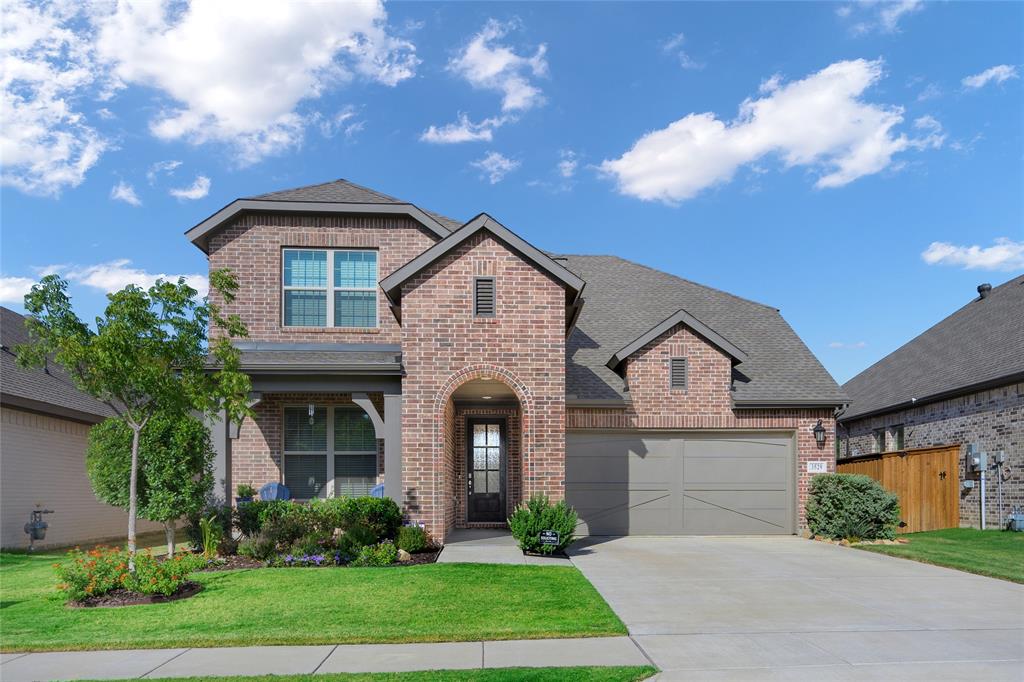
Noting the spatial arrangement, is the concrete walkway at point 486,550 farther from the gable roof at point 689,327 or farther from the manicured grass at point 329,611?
the gable roof at point 689,327

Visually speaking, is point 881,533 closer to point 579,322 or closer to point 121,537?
point 579,322

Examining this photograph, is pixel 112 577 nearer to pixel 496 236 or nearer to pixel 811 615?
pixel 496 236

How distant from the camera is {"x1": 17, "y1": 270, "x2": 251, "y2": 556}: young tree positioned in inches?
407

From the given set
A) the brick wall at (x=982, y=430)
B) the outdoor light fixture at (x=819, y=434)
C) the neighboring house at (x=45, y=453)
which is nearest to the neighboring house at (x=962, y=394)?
the brick wall at (x=982, y=430)

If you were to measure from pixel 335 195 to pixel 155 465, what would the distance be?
7355 mm

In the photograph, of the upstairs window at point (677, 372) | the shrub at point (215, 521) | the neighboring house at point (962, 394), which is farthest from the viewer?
the neighboring house at point (962, 394)

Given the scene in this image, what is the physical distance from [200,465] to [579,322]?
10.7 meters

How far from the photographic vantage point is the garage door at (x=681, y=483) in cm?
1734

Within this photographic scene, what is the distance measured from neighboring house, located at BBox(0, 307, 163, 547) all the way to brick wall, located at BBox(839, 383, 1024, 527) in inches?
784

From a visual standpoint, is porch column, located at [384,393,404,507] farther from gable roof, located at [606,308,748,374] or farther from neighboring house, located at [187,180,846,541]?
gable roof, located at [606,308,748,374]

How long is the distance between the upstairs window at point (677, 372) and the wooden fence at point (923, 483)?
18.9 feet

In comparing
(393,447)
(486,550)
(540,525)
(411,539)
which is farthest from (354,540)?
(540,525)

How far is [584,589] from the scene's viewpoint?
10055 mm

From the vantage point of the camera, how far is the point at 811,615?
28.7ft
